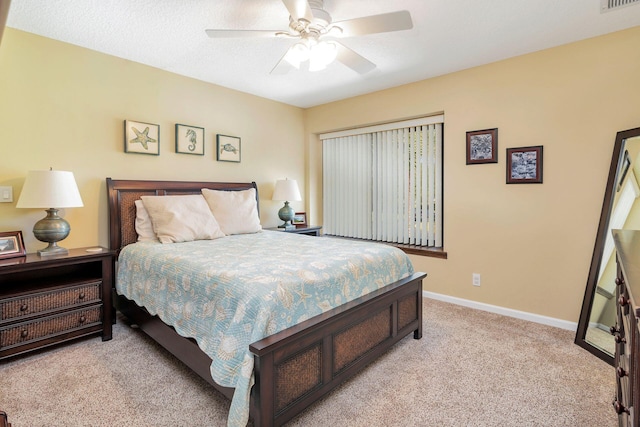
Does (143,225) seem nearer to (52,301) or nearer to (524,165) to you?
(52,301)

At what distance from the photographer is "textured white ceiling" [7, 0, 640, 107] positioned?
225cm

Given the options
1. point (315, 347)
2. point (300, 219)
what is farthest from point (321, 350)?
point (300, 219)

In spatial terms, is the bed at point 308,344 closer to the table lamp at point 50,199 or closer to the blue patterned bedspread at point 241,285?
the blue patterned bedspread at point 241,285

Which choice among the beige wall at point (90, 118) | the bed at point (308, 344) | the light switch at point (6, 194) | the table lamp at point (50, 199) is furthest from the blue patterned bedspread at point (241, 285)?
the light switch at point (6, 194)

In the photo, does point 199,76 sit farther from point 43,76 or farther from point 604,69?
point 604,69

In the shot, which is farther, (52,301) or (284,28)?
(284,28)

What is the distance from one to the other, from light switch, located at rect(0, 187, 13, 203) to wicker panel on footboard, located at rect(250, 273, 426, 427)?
2530 mm

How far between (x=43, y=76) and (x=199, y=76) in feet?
4.43

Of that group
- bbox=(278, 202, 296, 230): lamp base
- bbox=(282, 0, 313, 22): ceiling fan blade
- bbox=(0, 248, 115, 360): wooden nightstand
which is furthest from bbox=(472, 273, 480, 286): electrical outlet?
bbox=(0, 248, 115, 360): wooden nightstand

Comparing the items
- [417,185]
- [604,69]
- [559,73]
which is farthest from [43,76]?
[604,69]

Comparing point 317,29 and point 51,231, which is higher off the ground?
point 317,29

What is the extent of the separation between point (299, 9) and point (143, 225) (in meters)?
2.33

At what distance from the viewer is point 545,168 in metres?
2.90

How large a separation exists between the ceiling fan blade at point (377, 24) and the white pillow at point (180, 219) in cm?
203
